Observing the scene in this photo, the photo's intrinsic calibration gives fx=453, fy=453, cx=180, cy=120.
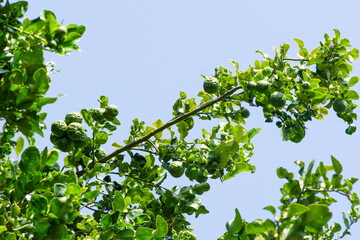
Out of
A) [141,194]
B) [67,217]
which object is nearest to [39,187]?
[67,217]

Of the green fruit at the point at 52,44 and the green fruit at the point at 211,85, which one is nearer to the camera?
the green fruit at the point at 52,44

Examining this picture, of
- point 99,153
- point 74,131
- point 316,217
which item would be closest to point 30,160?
point 74,131

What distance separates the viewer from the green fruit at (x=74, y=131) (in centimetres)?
344

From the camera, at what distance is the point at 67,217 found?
2.30 m

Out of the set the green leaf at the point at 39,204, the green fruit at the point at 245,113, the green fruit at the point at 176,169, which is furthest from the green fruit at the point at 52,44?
the green fruit at the point at 245,113

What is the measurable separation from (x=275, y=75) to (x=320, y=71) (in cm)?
47

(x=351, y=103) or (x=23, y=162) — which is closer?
(x=23, y=162)

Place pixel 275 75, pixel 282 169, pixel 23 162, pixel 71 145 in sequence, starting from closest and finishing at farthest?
1. pixel 282 169
2. pixel 23 162
3. pixel 71 145
4. pixel 275 75

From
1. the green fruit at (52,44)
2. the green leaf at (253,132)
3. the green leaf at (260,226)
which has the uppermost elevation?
the green leaf at (253,132)

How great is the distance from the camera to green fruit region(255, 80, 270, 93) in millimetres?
3639

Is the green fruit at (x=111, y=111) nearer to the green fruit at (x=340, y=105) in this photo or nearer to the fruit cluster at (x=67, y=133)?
the fruit cluster at (x=67, y=133)

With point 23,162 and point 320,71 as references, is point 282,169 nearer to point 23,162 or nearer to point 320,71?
point 23,162

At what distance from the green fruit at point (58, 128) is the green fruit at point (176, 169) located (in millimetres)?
971

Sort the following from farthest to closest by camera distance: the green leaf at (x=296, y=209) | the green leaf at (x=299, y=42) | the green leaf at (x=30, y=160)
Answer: the green leaf at (x=299, y=42) < the green leaf at (x=30, y=160) < the green leaf at (x=296, y=209)
